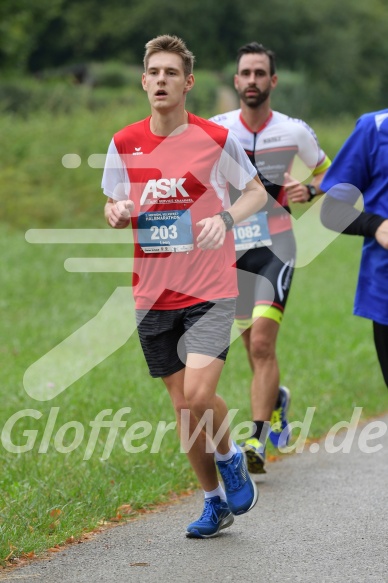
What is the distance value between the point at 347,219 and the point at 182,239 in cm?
85

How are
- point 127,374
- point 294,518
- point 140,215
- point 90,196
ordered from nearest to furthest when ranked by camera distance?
point 140,215 < point 294,518 < point 127,374 < point 90,196

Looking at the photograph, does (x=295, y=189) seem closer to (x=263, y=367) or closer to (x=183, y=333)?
(x=263, y=367)

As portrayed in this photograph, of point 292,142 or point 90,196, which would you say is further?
point 90,196

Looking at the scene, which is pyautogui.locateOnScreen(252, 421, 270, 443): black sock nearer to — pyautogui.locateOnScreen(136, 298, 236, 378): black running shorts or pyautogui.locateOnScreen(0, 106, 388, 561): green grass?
pyautogui.locateOnScreen(0, 106, 388, 561): green grass

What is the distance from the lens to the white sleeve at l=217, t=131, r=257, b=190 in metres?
5.56

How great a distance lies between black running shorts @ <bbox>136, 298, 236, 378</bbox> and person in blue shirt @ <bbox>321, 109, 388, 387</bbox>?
683 mm

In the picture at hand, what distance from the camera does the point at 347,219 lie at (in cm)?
559

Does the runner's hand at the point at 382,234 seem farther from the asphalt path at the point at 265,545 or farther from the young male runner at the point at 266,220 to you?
the young male runner at the point at 266,220

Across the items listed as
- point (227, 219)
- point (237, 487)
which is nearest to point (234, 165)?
point (227, 219)

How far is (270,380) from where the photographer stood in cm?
748

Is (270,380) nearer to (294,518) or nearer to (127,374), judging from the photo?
(294,518)

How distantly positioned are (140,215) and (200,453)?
125 cm

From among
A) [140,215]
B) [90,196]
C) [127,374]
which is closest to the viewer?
[140,215]

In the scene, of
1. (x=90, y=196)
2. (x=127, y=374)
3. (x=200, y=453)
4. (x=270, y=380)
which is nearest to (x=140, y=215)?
(x=200, y=453)
